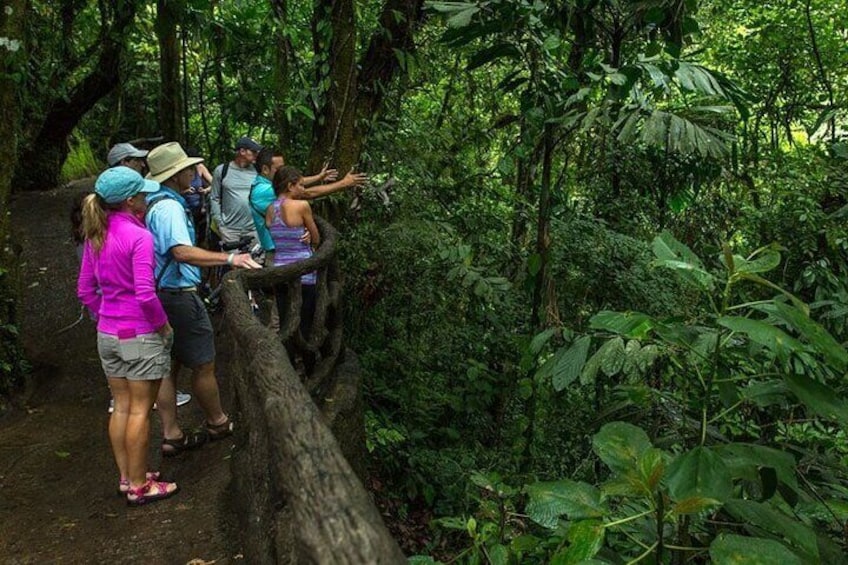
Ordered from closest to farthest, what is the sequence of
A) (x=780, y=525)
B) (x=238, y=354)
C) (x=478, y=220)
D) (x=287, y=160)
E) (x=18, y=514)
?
(x=780, y=525) < (x=238, y=354) < (x=18, y=514) < (x=478, y=220) < (x=287, y=160)

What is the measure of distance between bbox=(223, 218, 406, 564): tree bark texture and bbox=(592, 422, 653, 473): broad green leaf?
2.20 feet

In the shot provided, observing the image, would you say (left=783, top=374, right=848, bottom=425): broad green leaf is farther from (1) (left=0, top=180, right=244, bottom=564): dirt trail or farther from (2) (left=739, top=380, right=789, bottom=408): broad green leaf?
(1) (left=0, top=180, right=244, bottom=564): dirt trail

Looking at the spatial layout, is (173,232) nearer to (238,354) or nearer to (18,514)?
(238,354)

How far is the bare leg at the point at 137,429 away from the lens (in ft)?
12.1

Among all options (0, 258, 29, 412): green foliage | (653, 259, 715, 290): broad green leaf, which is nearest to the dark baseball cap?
(0, 258, 29, 412): green foliage

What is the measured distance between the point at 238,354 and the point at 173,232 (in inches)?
42.5

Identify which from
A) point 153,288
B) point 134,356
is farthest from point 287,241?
point 134,356

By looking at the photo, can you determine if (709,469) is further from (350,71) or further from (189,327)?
(350,71)

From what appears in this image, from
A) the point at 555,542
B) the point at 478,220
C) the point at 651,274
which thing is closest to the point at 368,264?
the point at 478,220

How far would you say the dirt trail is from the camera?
3.41m

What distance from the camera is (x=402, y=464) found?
5.62m

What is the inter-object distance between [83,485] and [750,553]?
3679 millimetres

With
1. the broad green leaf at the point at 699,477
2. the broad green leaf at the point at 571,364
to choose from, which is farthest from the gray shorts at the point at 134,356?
the broad green leaf at the point at 699,477

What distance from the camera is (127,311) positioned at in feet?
11.9
